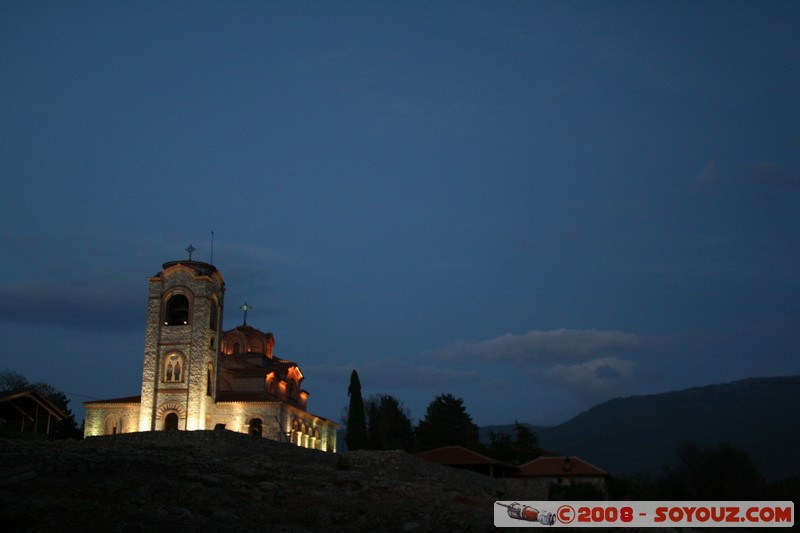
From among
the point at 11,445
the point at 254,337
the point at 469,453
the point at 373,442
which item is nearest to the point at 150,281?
the point at 254,337

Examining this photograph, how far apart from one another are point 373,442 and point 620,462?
8602 centimetres

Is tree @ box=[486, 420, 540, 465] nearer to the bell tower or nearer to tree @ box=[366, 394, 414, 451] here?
tree @ box=[366, 394, 414, 451]

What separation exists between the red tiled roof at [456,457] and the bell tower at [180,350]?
492 inches

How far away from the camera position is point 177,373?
147ft

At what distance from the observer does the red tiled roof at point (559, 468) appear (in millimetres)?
41375

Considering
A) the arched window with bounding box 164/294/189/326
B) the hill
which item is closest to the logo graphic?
the arched window with bounding box 164/294/189/326

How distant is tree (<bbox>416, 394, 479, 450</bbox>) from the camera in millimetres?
54781

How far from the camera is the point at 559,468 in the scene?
42125 mm

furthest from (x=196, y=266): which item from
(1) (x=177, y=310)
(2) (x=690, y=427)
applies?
(2) (x=690, y=427)

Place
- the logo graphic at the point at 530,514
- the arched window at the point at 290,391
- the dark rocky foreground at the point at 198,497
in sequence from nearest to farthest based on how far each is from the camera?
the dark rocky foreground at the point at 198,497
the logo graphic at the point at 530,514
the arched window at the point at 290,391

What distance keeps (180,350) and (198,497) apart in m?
26.2

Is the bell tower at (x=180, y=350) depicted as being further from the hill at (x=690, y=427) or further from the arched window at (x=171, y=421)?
the hill at (x=690, y=427)

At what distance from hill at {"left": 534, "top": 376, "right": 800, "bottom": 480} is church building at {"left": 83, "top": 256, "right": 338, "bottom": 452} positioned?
68.5 m

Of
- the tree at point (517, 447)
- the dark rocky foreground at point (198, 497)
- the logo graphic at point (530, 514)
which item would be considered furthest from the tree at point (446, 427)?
the logo graphic at point (530, 514)
